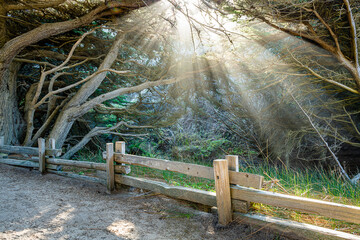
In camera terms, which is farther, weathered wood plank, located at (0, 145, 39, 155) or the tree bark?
weathered wood plank, located at (0, 145, 39, 155)

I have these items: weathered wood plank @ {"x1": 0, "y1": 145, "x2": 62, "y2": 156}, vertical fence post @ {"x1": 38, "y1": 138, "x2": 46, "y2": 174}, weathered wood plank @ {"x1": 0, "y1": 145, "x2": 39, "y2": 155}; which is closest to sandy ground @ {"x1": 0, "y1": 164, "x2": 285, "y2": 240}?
vertical fence post @ {"x1": 38, "y1": 138, "x2": 46, "y2": 174}

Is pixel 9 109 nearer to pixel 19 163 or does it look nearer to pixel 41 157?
pixel 19 163

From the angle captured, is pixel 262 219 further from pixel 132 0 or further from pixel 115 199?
pixel 132 0

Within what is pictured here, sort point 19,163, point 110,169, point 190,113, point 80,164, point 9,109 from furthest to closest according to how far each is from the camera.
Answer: point 190,113, point 9,109, point 19,163, point 80,164, point 110,169

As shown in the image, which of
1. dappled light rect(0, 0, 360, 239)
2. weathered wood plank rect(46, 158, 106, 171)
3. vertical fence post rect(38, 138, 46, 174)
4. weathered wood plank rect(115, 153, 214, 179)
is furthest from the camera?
vertical fence post rect(38, 138, 46, 174)

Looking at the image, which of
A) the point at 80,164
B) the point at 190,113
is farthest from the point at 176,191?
the point at 190,113

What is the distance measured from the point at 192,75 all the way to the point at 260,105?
2.82 m

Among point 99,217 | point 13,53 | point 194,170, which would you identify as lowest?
point 99,217

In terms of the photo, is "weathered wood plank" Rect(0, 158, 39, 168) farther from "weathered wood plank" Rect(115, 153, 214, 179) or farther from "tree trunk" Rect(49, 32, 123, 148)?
"weathered wood plank" Rect(115, 153, 214, 179)

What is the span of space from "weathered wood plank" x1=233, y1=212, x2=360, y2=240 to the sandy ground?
9 centimetres

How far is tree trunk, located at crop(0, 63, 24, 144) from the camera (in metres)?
7.95

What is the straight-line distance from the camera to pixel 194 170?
4000mm

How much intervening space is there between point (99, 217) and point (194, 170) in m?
1.69

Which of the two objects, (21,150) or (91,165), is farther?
(21,150)
